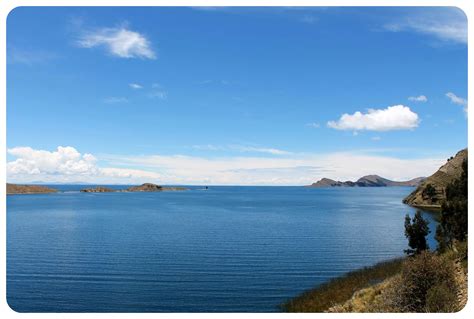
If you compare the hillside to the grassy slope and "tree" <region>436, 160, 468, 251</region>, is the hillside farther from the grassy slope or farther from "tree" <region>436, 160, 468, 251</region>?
the grassy slope

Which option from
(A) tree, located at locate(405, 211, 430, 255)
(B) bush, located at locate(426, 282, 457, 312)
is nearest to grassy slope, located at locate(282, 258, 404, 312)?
(A) tree, located at locate(405, 211, 430, 255)

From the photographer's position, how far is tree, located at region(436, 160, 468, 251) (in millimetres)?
49438

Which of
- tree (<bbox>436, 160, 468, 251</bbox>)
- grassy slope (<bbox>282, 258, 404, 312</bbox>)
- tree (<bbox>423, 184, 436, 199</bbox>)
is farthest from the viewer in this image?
tree (<bbox>423, 184, 436, 199</bbox>)

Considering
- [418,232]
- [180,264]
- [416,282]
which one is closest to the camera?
[416,282]

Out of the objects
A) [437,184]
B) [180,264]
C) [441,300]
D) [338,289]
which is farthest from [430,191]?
[441,300]

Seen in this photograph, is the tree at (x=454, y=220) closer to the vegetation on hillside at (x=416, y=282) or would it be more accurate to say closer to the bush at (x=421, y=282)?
the vegetation on hillside at (x=416, y=282)

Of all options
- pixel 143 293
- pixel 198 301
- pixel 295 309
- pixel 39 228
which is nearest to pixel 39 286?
pixel 143 293

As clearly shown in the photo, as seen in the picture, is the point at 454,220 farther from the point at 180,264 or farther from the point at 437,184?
the point at 437,184

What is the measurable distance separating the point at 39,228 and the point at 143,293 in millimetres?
71440

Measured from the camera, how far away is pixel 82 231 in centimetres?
9944

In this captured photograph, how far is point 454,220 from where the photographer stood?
50469 mm

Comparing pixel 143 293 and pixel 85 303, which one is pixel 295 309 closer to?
pixel 143 293

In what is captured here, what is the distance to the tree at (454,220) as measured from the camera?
49.4 meters

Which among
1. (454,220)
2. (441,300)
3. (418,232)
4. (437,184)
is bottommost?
(441,300)
